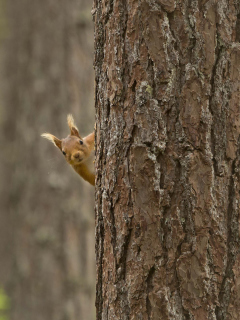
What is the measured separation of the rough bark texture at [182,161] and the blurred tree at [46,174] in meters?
3.72

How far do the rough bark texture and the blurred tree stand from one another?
3.72 meters

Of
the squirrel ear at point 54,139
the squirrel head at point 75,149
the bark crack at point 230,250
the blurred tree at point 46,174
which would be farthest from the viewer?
the blurred tree at point 46,174

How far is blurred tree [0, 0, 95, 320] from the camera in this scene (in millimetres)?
5500

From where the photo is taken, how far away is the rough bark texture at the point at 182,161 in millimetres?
1731

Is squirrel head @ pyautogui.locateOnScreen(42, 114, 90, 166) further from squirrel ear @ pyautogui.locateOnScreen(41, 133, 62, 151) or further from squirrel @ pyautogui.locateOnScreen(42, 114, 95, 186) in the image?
squirrel ear @ pyautogui.locateOnScreen(41, 133, 62, 151)

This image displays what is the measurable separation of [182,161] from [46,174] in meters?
4.02

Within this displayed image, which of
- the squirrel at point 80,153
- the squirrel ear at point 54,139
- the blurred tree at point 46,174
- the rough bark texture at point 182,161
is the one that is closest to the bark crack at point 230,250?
the rough bark texture at point 182,161

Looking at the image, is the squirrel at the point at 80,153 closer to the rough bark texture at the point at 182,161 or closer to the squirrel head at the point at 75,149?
the squirrel head at the point at 75,149

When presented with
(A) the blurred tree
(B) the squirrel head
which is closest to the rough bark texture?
(B) the squirrel head

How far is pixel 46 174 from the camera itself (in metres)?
5.62

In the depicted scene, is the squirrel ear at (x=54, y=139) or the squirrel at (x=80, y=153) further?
the squirrel ear at (x=54, y=139)

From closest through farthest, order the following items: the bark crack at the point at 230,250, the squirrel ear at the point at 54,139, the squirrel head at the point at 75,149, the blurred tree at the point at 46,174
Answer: the bark crack at the point at 230,250, the squirrel head at the point at 75,149, the squirrel ear at the point at 54,139, the blurred tree at the point at 46,174

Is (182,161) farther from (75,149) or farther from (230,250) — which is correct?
(75,149)

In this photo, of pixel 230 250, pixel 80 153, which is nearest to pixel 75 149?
pixel 80 153
